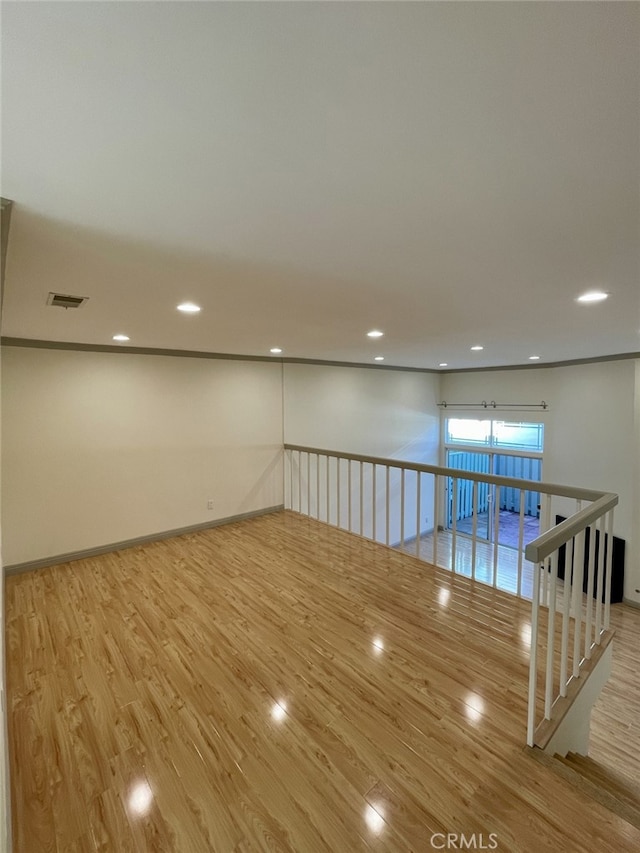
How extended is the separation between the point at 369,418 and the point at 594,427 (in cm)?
348

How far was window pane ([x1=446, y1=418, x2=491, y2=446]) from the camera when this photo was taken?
292 inches

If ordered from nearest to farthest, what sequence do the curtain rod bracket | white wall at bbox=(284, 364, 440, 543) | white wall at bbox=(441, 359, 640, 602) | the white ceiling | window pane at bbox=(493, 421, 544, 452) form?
the white ceiling, white wall at bbox=(441, 359, 640, 602), white wall at bbox=(284, 364, 440, 543), the curtain rod bracket, window pane at bbox=(493, 421, 544, 452)

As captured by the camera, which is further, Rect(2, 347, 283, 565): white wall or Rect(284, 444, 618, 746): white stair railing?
Rect(2, 347, 283, 565): white wall

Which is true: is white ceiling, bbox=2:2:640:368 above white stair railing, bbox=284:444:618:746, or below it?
above

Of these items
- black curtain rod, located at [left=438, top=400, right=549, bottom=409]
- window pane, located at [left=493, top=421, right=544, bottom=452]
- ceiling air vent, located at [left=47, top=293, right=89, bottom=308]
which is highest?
ceiling air vent, located at [left=47, top=293, right=89, bottom=308]

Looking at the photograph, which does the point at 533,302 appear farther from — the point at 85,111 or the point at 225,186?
the point at 85,111

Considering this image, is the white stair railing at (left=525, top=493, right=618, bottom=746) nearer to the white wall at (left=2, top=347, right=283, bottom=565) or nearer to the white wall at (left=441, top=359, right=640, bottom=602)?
the white wall at (left=2, top=347, right=283, bottom=565)

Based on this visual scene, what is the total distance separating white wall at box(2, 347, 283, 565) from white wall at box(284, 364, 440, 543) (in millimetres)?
408

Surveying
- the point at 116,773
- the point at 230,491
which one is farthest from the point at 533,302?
the point at 230,491

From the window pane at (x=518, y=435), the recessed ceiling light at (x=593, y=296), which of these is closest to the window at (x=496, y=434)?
the window pane at (x=518, y=435)

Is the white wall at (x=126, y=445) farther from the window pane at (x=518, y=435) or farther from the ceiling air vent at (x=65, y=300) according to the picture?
the window pane at (x=518, y=435)

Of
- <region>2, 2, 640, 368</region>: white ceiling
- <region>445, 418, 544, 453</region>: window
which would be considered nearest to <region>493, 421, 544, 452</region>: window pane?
<region>445, 418, 544, 453</region>: window

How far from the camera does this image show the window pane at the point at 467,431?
24.3 ft

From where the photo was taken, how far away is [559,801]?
1342mm
